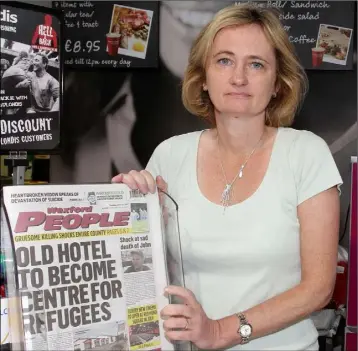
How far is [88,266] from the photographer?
4.10 feet

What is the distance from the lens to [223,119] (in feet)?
5.36

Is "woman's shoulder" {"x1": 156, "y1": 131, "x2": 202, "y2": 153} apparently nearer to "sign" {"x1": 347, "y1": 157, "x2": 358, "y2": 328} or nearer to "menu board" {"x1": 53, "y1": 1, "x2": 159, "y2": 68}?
"sign" {"x1": 347, "y1": 157, "x2": 358, "y2": 328}

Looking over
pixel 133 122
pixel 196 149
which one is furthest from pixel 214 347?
pixel 133 122

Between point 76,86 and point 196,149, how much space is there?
2.60 m

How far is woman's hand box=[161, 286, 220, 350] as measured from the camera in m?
1.29

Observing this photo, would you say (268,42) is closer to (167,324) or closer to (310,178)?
(310,178)

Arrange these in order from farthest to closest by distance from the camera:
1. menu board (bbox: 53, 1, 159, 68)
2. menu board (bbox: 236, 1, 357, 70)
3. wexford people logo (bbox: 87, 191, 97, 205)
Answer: menu board (bbox: 53, 1, 159, 68)
menu board (bbox: 236, 1, 357, 70)
wexford people logo (bbox: 87, 191, 97, 205)

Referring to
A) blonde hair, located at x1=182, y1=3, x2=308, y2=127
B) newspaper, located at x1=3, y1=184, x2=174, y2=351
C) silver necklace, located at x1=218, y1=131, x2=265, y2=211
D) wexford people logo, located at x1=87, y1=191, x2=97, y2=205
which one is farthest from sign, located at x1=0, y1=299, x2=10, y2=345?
blonde hair, located at x1=182, y1=3, x2=308, y2=127

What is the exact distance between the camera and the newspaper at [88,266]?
116 cm

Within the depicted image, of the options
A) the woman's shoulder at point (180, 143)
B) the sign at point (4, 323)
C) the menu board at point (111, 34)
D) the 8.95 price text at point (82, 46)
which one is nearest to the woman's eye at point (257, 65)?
the woman's shoulder at point (180, 143)

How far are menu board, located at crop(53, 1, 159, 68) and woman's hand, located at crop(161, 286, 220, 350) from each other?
112 inches

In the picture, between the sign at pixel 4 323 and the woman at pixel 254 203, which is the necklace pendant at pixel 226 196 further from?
the sign at pixel 4 323

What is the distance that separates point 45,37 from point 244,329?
3.00 ft

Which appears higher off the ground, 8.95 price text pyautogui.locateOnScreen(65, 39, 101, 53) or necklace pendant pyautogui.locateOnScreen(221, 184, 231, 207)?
8.95 price text pyautogui.locateOnScreen(65, 39, 101, 53)
